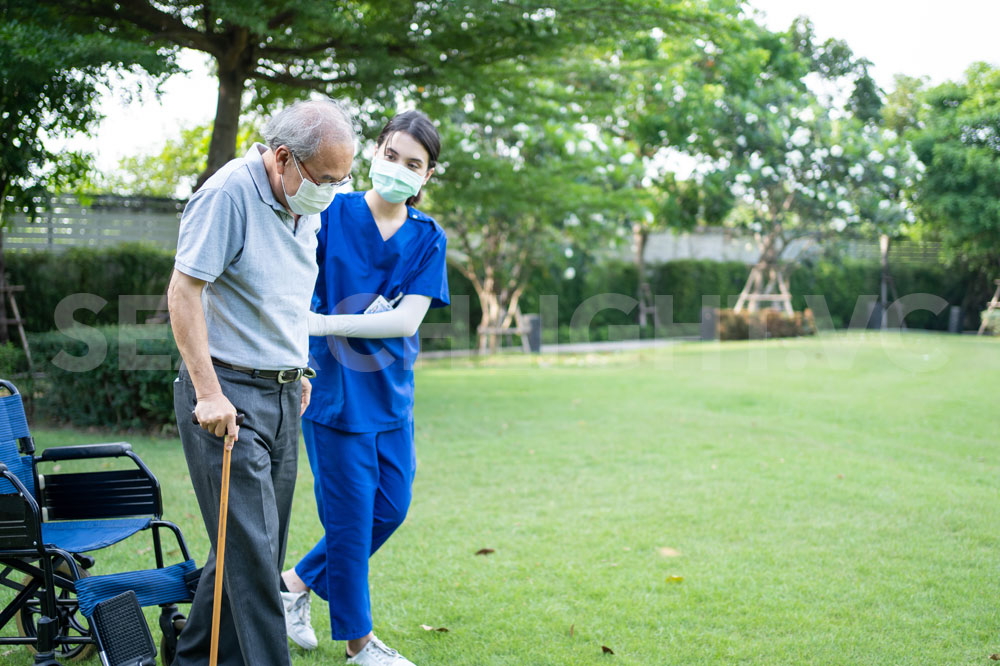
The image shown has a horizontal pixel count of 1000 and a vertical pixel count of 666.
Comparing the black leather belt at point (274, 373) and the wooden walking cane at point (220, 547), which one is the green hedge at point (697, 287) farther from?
the wooden walking cane at point (220, 547)

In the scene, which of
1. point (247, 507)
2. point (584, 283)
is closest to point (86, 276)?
point (584, 283)

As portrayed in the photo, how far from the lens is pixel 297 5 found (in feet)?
21.4

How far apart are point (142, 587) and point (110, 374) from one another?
5.39 metres

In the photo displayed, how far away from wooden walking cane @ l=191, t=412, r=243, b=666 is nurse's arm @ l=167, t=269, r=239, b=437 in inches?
2.6

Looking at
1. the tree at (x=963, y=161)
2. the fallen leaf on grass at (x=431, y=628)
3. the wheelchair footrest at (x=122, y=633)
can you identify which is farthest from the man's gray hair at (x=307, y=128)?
the tree at (x=963, y=161)

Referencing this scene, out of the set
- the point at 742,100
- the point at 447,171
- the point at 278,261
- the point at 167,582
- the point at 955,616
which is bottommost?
the point at 955,616

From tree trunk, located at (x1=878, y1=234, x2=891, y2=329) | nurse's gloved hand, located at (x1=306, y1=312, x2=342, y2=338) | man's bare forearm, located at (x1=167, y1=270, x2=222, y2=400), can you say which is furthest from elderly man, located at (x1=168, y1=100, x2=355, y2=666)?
tree trunk, located at (x1=878, y1=234, x2=891, y2=329)

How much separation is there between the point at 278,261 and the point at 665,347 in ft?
54.4

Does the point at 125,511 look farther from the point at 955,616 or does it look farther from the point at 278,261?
the point at 955,616

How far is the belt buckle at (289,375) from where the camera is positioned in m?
2.46

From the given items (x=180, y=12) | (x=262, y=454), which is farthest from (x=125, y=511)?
(x=180, y=12)

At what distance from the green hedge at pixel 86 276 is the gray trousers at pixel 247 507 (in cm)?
1041

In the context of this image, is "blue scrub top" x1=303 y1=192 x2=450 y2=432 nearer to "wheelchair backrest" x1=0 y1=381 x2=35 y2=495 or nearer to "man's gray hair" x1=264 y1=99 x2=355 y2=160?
"man's gray hair" x1=264 y1=99 x2=355 y2=160

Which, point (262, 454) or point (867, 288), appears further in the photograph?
point (867, 288)
